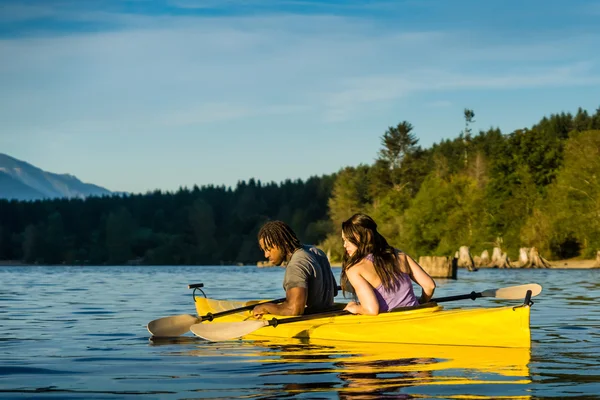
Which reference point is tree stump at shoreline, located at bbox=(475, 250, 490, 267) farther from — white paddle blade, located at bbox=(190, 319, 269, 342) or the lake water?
white paddle blade, located at bbox=(190, 319, 269, 342)

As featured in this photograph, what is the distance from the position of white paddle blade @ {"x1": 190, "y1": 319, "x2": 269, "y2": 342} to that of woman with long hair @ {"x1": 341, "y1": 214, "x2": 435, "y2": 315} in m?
1.23

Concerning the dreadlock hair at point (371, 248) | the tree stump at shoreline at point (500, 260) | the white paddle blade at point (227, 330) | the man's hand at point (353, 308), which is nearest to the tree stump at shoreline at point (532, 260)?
the tree stump at shoreline at point (500, 260)

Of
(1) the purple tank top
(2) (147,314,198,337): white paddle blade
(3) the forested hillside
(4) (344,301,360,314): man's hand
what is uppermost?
(3) the forested hillside

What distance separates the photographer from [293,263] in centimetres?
1126

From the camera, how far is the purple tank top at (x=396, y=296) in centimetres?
1070

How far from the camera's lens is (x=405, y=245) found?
87438 mm

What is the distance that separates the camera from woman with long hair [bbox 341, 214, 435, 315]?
10.2 meters

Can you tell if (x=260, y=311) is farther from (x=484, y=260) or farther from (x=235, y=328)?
(x=484, y=260)

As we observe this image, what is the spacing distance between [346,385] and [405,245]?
80.3 m

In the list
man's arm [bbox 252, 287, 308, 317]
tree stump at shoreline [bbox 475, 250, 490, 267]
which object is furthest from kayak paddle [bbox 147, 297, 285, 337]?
tree stump at shoreline [bbox 475, 250, 490, 267]

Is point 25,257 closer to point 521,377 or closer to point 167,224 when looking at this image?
point 167,224

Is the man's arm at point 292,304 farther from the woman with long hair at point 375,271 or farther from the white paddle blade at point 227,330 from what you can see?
the woman with long hair at point 375,271

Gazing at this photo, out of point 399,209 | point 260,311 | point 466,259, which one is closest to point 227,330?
point 260,311

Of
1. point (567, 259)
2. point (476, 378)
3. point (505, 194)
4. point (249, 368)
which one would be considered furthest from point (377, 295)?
point (505, 194)
